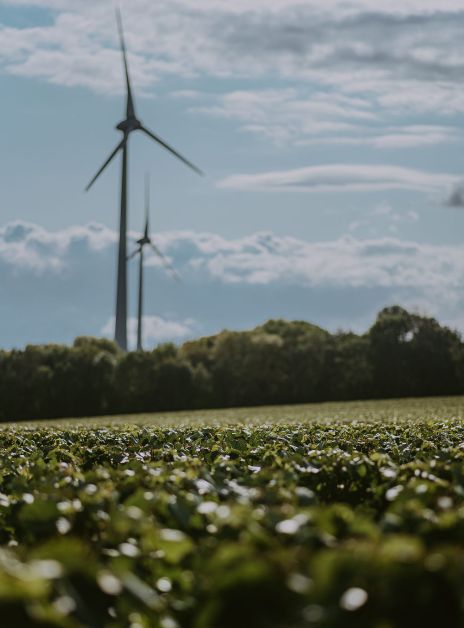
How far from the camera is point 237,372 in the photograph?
107m

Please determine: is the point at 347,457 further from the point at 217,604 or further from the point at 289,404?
the point at 289,404

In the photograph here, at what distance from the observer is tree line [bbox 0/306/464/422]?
96.9 m

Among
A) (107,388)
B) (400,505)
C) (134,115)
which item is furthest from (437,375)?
(400,505)

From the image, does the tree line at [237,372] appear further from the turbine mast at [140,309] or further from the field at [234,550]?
the field at [234,550]

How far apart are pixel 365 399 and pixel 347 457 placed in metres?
96.5

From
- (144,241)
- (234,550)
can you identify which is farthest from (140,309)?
(234,550)

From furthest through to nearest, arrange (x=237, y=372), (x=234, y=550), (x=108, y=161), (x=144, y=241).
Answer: (x=237, y=372) < (x=144, y=241) < (x=108, y=161) < (x=234, y=550)

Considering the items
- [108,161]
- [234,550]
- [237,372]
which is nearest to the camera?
[234,550]

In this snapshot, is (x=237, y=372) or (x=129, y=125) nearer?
(x=129, y=125)

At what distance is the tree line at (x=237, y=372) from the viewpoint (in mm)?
96938

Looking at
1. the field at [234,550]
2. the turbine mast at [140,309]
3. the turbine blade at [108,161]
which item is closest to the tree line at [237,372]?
the turbine mast at [140,309]

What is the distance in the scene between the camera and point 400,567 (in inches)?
161

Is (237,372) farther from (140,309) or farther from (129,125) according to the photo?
(129,125)

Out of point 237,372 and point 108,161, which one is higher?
point 108,161
